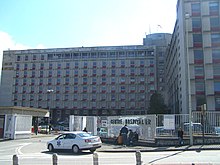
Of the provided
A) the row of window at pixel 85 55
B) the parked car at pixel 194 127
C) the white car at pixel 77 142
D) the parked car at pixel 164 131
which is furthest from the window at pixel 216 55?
the white car at pixel 77 142

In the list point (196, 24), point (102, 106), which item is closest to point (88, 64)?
point (102, 106)

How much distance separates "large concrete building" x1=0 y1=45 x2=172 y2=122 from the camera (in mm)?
85062

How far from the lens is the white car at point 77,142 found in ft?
59.8

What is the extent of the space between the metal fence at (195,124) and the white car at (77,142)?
6.08m

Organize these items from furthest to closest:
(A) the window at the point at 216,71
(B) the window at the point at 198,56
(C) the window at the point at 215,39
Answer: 1. (B) the window at the point at 198,56
2. (C) the window at the point at 215,39
3. (A) the window at the point at 216,71

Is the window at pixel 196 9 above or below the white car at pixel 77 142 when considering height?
above

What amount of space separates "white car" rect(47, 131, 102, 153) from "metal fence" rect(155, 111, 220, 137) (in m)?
6.08

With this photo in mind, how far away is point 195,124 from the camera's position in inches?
874

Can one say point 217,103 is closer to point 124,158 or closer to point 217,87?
point 217,87

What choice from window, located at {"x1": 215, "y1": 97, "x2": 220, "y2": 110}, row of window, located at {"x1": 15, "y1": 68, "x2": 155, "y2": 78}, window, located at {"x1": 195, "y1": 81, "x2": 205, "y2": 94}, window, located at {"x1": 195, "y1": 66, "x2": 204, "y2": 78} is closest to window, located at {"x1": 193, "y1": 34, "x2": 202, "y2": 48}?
window, located at {"x1": 195, "y1": 66, "x2": 204, "y2": 78}

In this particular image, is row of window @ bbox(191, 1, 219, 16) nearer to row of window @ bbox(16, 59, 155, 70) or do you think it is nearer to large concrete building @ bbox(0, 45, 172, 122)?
large concrete building @ bbox(0, 45, 172, 122)

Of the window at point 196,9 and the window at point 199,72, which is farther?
the window at point 196,9

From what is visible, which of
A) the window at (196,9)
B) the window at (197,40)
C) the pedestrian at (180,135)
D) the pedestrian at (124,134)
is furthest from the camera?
the window at (196,9)

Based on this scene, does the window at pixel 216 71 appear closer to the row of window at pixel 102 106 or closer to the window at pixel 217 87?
the window at pixel 217 87
